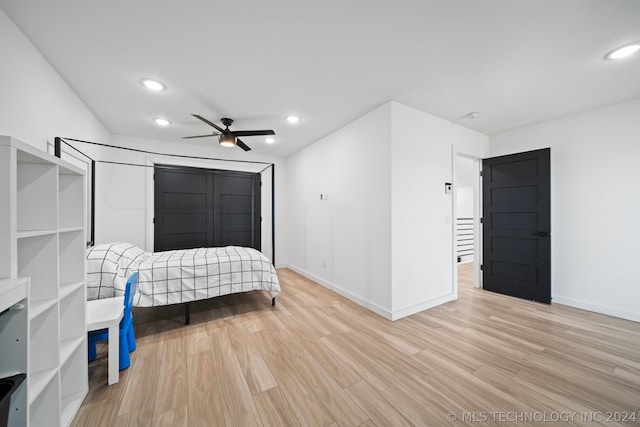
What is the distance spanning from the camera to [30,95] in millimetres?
1784

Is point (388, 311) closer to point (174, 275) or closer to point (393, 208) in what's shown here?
point (393, 208)

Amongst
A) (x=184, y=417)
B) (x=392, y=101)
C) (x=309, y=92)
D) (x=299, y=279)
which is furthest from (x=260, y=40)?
(x=299, y=279)

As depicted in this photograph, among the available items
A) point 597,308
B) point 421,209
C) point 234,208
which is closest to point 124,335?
point 234,208

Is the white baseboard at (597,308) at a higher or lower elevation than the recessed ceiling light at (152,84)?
lower

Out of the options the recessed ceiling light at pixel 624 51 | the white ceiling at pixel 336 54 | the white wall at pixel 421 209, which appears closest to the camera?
the white ceiling at pixel 336 54

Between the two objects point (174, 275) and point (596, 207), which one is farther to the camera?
point (596, 207)

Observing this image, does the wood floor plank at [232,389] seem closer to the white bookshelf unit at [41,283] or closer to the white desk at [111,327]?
the white desk at [111,327]

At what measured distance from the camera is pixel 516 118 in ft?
10.4

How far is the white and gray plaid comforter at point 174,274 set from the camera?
2287 millimetres

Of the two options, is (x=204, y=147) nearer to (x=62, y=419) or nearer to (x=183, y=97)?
(x=183, y=97)

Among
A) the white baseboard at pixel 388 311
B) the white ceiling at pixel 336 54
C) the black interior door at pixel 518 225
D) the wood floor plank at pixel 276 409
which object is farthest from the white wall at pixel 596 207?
the wood floor plank at pixel 276 409

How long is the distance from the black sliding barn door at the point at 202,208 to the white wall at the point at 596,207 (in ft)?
15.1

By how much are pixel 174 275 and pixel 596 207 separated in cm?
529

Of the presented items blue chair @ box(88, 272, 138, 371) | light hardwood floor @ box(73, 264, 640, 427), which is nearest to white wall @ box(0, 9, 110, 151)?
blue chair @ box(88, 272, 138, 371)
